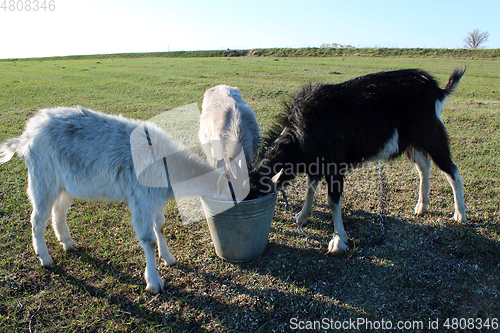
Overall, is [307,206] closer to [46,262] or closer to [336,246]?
[336,246]

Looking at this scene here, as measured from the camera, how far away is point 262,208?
3318 mm

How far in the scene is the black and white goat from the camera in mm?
3594

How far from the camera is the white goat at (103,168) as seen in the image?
324 cm

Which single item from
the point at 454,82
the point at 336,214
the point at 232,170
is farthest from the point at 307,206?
the point at 454,82

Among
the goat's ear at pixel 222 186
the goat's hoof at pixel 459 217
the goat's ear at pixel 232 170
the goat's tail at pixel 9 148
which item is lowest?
the goat's hoof at pixel 459 217

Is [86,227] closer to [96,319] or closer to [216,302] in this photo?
[96,319]

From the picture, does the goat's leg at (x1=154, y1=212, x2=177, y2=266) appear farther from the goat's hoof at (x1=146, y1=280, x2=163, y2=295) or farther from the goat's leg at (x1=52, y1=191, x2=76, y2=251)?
the goat's leg at (x1=52, y1=191, x2=76, y2=251)

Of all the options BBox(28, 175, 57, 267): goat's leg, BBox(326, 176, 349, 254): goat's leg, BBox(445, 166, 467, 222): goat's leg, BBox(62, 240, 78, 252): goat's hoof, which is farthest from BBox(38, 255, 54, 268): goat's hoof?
BBox(445, 166, 467, 222): goat's leg

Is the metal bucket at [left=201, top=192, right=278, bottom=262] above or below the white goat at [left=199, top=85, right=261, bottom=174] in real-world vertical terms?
below

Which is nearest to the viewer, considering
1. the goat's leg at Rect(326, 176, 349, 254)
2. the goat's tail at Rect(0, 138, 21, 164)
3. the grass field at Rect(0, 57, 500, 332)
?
the grass field at Rect(0, 57, 500, 332)

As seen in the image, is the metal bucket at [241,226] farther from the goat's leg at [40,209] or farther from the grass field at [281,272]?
the goat's leg at [40,209]

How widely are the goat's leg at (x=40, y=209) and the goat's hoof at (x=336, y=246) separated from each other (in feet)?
10.5

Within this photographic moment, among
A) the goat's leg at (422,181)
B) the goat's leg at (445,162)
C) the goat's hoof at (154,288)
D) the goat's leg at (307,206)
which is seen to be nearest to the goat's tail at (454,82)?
the goat's leg at (445,162)

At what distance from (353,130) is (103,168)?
2792mm
